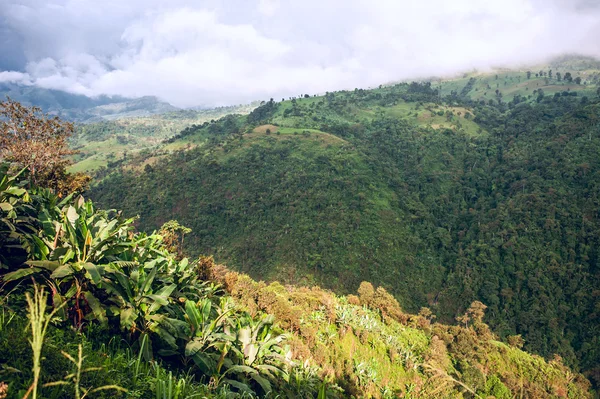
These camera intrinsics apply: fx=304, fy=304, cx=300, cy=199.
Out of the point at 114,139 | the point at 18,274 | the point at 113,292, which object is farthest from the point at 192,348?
the point at 114,139

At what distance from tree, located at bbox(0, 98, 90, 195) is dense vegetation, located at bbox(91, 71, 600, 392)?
3771 centimetres

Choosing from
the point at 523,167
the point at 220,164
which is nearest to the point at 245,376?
the point at 220,164

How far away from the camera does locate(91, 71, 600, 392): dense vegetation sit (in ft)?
159

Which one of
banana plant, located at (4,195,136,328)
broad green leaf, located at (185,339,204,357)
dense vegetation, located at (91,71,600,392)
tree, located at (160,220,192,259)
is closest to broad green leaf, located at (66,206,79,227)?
banana plant, located at (4,195,136,328)

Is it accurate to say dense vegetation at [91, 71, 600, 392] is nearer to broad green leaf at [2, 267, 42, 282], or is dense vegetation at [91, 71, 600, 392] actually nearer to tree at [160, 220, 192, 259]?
tree at [160, 220, 192, 259]

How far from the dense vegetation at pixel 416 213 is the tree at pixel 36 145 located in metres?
37.7

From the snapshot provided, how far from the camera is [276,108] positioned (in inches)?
4643

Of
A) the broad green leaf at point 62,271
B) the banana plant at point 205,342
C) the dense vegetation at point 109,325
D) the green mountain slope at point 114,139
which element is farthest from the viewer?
the green mountain slope at point 114,139

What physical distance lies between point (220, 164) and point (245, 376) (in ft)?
211

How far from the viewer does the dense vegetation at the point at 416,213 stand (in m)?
48.4

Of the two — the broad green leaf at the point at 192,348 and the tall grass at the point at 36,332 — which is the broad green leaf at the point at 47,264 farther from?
the tall grass at the point at 36,332

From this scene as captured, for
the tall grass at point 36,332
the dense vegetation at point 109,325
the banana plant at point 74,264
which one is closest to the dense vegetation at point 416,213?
the dense vegetation at point 109,325

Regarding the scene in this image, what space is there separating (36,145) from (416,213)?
211 ft

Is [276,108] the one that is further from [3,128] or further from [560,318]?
[3,128]
